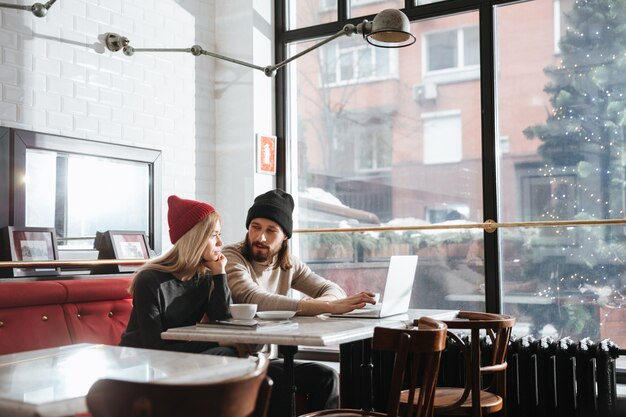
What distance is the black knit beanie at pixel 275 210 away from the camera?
3533mm

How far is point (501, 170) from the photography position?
4.45 metres

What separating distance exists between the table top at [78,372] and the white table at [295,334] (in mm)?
457

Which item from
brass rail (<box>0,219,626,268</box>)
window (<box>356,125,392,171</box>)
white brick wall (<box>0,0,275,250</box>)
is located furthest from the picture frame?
window (<box>356,125,392,171</box>)

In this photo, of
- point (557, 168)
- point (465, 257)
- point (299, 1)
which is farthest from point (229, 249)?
point (299, 1)

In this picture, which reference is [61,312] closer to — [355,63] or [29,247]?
[29,247]

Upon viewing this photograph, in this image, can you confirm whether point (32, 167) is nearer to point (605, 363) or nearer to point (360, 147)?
point (360, 147)

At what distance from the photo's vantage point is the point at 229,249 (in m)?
3.48

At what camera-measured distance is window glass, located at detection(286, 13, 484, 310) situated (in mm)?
4570

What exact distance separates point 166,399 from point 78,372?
482 millimetres

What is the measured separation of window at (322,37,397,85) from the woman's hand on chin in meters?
2.16

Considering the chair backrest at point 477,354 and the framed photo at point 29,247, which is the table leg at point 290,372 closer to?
the chair backrest at point 477,354

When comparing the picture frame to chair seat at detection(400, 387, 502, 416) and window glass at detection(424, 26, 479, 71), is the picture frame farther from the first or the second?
window glass at detection(424, 26, 479, 71)

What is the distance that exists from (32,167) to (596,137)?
2970mm

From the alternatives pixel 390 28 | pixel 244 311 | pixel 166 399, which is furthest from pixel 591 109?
pixel 166 399
